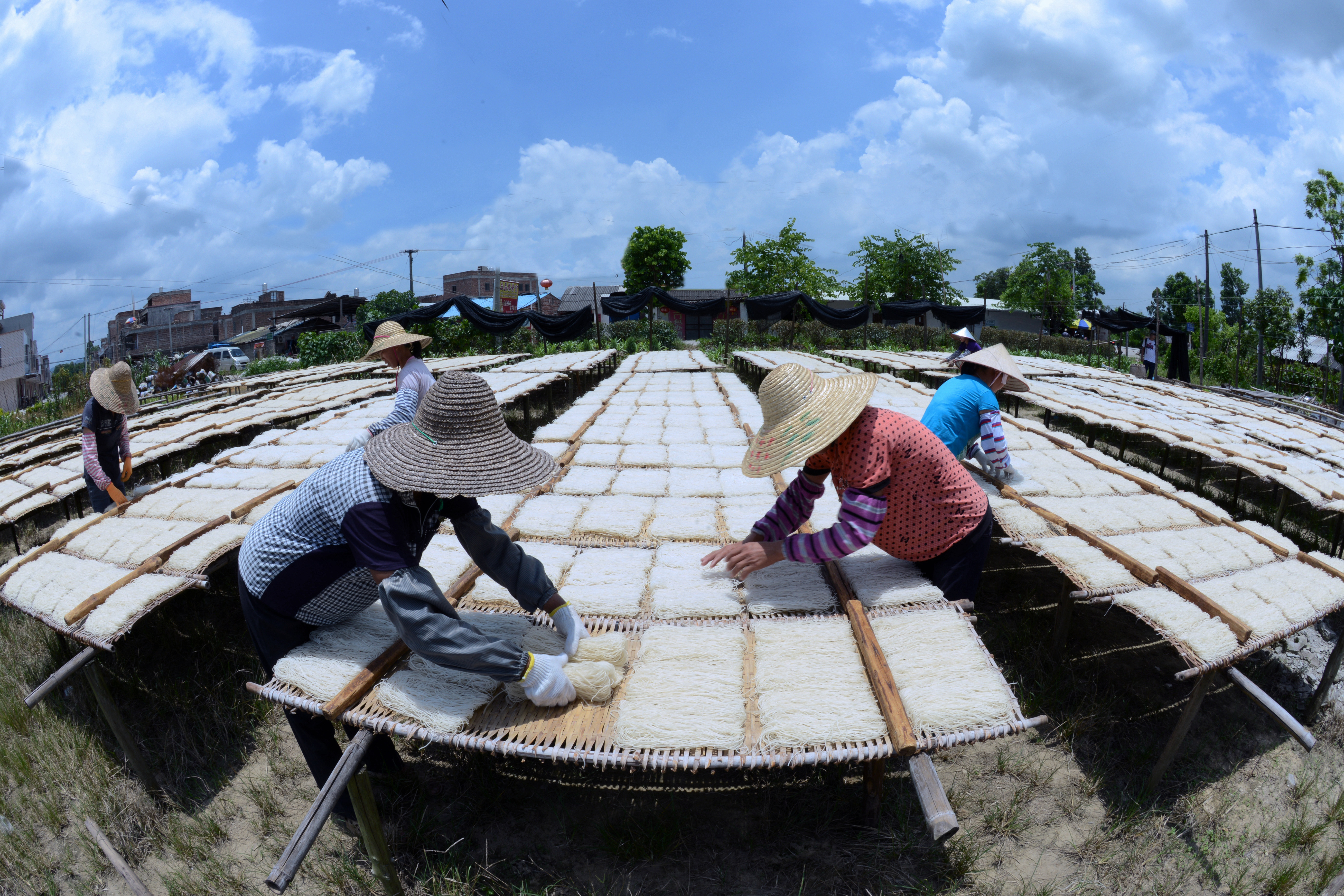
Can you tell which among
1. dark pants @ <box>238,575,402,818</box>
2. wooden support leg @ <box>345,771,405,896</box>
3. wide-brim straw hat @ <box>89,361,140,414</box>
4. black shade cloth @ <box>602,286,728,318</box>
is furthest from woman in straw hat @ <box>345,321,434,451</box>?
black shade cloth @ <box>602,286,728,318</box>

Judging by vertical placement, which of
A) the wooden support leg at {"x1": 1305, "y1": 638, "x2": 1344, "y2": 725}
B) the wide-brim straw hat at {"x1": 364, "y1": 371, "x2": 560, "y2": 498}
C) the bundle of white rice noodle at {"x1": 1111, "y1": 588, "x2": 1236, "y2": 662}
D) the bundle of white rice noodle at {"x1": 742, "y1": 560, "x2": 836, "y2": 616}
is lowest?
the wooden support leg at {"x1": 1305, "y1": 638, "x2": 1344, "y2": 725}

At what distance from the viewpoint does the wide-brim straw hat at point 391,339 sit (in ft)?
13.2

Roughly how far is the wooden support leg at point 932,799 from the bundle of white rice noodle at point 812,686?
0.35 ft

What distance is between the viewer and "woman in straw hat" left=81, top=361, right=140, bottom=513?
13.2ft

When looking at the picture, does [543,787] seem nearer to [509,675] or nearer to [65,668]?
[509,675]

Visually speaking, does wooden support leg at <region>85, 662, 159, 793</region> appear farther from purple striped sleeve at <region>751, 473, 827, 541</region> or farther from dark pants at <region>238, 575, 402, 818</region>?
purple striped sleeve at <region>751, 473, 827, 541</region>

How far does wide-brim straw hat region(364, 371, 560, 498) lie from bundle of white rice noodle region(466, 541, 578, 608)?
1.13ft

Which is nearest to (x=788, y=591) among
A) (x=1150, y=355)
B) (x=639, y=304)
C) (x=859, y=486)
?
(x=859, y=486)

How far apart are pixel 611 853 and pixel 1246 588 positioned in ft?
8.54

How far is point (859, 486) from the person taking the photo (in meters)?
2.10

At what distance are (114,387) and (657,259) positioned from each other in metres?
30.5

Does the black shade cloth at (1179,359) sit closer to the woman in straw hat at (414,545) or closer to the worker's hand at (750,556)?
the worker's hand at (750,556)

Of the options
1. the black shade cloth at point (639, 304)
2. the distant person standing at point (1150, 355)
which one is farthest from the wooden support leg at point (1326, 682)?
the black shade cloth at point (639, 304)

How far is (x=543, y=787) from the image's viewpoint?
109 inches
